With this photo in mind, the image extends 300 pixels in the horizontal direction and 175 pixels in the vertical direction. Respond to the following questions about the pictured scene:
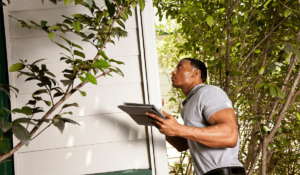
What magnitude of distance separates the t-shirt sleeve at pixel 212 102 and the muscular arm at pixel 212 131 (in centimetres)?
3

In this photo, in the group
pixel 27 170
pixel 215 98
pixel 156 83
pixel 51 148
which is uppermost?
pixel 156 83

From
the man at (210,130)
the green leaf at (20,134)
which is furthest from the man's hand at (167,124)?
the green leaf at (20,134)

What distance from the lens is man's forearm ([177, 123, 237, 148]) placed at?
1.15m

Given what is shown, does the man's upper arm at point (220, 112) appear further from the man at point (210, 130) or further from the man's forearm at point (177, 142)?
the man's forearm at point (177, 142)

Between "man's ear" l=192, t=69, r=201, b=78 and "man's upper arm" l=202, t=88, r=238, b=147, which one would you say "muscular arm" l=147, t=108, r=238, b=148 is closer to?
"man's upper arm" l=202, t=88, r=238, b=147

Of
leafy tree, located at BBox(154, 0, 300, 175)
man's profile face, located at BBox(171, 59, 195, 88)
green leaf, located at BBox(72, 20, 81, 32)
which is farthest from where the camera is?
leafy tree, located at BBox(154, 0, 300, 175)

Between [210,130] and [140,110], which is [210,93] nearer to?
[210,130]

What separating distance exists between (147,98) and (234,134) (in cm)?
55

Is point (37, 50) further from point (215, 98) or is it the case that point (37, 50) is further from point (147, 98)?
point (215, 98)

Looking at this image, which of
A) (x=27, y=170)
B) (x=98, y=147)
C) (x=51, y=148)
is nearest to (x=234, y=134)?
(x=98, y=147)

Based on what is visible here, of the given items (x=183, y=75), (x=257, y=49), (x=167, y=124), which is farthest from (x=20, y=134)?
(x=257, y=49)

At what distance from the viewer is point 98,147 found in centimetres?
146

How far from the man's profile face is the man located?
0.09 m

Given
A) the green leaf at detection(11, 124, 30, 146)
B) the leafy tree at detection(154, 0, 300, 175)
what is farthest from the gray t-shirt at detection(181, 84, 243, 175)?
the green leaf at detection(11, 124, 30, 146)
